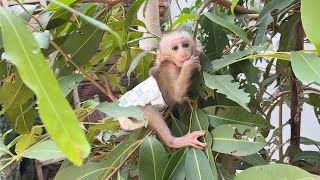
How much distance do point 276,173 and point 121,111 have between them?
0.24 metres

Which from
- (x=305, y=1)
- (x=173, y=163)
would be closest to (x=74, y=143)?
(x=305, y=1)

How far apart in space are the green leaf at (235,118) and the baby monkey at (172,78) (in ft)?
0.13

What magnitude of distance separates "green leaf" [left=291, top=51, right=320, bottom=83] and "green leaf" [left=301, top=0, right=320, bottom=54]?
5.5 inches

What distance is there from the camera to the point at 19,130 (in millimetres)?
809

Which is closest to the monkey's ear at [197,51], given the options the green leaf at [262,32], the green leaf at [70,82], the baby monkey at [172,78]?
the baby monkey at [172,78]

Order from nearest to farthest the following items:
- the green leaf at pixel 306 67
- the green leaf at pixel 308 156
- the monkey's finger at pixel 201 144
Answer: the green leaf at pixel 306 67 → the monkey's finger at pixel 201 144 → the green leaf at pixel 308 156

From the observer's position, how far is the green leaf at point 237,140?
→ 62 cm

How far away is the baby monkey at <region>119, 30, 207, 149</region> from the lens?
733 millimetres

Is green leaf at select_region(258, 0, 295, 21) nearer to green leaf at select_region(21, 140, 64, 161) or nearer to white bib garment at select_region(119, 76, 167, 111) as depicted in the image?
white bib garment at select_region(119, 76, 167, 111)

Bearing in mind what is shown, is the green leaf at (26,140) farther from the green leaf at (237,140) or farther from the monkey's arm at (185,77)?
the green leaf at (237,140)

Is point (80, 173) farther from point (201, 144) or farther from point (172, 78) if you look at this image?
point (172, 78)

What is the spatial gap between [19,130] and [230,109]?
0.39 metres

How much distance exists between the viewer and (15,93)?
0.75 meters

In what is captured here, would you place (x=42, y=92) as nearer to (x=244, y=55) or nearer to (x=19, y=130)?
(x=244, y=55)
